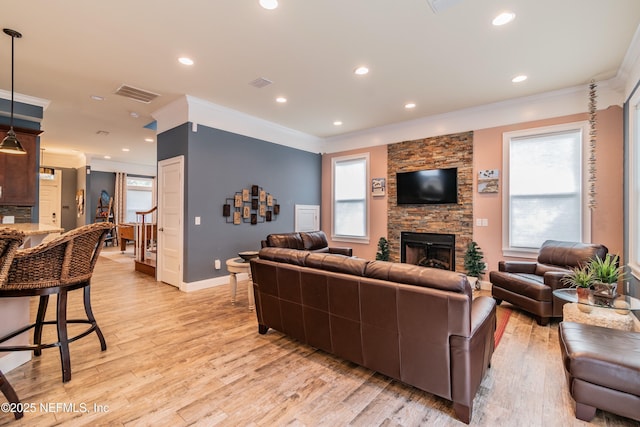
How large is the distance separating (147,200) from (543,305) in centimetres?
1196

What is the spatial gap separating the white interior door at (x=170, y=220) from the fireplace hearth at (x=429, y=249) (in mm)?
4068

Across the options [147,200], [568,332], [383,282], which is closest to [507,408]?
[568,332]

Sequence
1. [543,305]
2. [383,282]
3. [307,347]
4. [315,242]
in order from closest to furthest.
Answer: [383,282]
[307,347]
[543,305]
[315,242]

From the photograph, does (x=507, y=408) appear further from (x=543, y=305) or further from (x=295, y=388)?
(x=543, y=305)

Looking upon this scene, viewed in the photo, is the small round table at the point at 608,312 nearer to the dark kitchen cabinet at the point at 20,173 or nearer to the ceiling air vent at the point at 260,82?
the ceiling air vent at the point at 260,82

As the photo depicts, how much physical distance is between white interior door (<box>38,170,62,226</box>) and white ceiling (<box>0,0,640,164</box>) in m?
6.01

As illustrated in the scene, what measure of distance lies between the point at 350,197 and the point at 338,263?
4482 mm

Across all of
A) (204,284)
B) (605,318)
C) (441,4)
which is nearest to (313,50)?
(441,4)

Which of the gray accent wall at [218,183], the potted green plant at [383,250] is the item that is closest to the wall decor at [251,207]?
the gray accent wall at [218,183]

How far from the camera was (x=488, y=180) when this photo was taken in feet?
15.8

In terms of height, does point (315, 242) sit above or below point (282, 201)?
below

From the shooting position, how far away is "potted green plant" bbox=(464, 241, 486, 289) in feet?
15.7

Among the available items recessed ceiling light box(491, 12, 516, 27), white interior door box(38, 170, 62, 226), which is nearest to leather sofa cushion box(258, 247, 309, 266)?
recessed ceiling light box(491, 12, 516, 27)

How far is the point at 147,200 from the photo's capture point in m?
10.9
